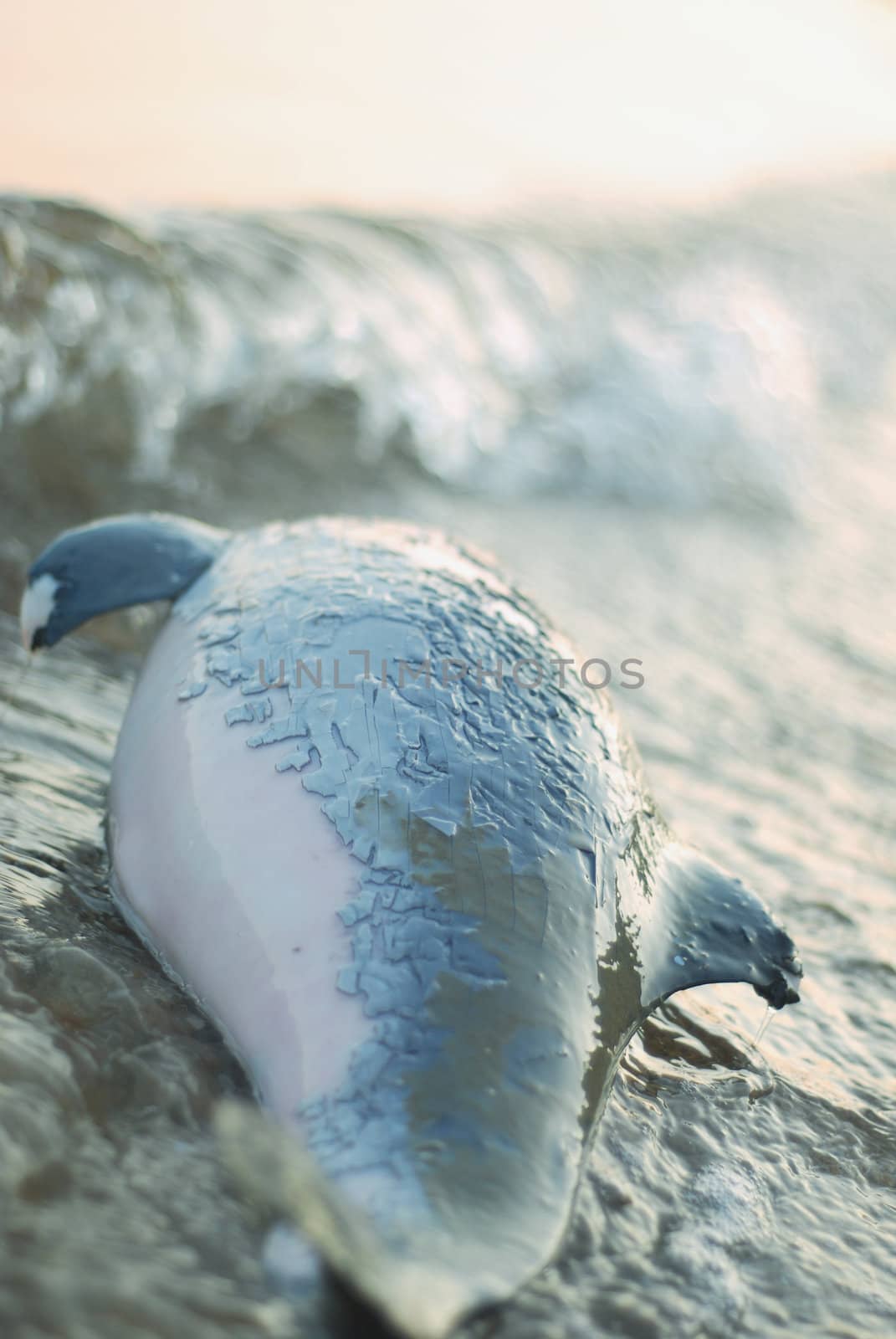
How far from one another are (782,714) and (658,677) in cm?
Answer: 51

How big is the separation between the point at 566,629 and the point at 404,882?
3.38 meters

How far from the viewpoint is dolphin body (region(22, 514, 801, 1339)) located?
76.4 inches

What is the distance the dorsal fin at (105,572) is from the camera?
10.5 feet

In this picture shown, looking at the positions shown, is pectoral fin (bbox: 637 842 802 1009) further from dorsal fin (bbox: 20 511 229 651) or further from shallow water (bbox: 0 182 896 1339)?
dorsal fin (bbox: 20 511 229 651)

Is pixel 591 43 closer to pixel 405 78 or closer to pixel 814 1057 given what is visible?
pixel 405 78

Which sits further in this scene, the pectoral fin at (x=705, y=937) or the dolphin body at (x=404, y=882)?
the pectoral fin at (x=705, y=937)

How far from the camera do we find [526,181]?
11.5 m

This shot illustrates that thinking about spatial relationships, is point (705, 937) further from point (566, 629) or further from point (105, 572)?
point (566, 629)

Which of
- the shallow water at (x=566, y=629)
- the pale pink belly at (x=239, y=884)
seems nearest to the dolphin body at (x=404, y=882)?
the pale pink belly at (x=239, y=884)

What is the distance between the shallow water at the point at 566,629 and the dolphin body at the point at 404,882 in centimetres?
19

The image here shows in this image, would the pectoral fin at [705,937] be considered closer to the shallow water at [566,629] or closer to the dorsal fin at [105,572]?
the shallow water at [566,629]

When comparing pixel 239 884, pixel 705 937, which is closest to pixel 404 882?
pixel 239 884

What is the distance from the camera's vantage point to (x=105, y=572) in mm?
3258

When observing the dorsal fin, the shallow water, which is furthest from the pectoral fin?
the dorsal fin
